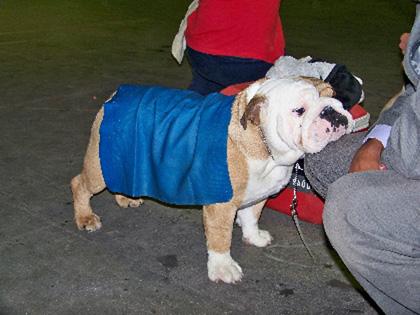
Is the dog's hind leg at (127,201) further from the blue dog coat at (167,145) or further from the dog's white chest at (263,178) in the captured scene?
the dog's white chest at (263,178)

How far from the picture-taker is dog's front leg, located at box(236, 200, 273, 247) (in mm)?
3277

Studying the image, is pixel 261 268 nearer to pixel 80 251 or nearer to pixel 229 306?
pixel 229 306

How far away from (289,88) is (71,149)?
2.31 metres

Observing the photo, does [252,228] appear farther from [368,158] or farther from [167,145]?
[368,158]

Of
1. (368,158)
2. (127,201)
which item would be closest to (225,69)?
(127,201)

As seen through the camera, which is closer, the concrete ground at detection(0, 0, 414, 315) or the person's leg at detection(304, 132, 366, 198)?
the person's leg at detection(304, 132, 366, 198)

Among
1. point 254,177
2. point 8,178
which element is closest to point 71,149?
point 8,178

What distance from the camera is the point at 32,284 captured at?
2885 millimetres

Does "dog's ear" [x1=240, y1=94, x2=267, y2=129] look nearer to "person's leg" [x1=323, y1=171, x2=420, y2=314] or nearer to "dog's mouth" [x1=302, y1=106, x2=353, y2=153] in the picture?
"dog's mouth" [x1=302, y1=106, x2=353, y2=153]

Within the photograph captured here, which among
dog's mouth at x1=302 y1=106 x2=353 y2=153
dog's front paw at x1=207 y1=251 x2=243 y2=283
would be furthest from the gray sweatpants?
dog's front paw at x1=207 y1=251 x2=243 y2=283

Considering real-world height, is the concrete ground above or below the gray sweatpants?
below

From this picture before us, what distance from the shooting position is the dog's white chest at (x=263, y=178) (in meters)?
2.78

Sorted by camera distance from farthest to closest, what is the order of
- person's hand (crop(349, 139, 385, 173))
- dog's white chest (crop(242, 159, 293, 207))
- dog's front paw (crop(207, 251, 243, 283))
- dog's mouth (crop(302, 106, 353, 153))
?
dog's front paw (crop(207, 251, 243, 283)) → dog's white chest (crop(242, 159, 293, 207)) → dog's mouth (crop(302, 106, 353, 153)) → person's hand (crop(349, 139, 385, 173))

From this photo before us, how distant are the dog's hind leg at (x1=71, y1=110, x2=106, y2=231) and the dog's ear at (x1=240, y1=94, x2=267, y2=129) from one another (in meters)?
0.79
